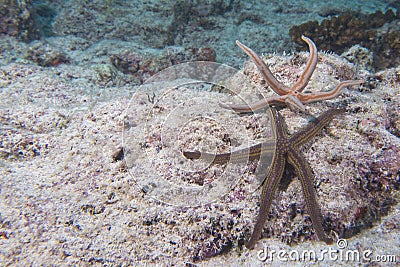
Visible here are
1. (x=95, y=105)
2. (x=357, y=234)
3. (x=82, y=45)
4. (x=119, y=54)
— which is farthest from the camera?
(x=82, y=45)

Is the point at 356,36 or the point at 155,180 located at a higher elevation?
the point at 356,36

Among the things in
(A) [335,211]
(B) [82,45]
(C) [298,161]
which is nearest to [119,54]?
(B) [82,45]

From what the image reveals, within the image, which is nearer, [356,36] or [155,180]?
[155,180]

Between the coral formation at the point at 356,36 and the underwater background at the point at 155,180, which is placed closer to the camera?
the underwater background at the point at 155,180

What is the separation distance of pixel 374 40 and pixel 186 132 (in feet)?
23.0

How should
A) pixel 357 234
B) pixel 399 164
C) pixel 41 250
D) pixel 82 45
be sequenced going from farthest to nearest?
pixel 82 45 < pixel 399 164 < pixel 357 234 < pixel 41 250

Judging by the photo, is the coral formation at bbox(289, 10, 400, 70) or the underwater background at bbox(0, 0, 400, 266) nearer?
the underwater background at bbox(0, 0, 400, 266)

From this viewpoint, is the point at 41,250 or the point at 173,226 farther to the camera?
the point at 173,226

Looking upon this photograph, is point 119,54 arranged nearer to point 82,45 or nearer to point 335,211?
point 82,45

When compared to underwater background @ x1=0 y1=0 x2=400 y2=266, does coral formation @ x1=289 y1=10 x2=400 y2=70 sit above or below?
above

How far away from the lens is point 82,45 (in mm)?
6242

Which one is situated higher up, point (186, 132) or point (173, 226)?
point (186, 132)

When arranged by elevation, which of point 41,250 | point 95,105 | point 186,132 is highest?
point 186,132

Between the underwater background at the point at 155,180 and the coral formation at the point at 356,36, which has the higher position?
the coral formation at the point at 356,36
